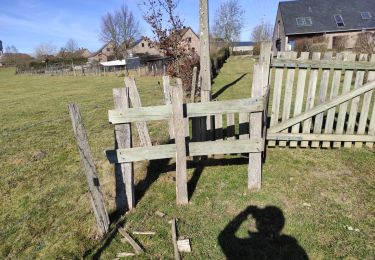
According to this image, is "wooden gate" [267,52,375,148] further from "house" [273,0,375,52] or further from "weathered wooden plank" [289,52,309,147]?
"house" [273,0,375,52]

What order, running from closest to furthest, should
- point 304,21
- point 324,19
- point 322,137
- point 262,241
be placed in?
point 262,241, point 322,137, point 324,19, point 304,21

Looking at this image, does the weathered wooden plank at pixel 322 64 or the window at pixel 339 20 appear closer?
the weathered wooden plank at pixel 322 64

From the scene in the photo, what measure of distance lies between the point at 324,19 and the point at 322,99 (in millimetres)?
42242

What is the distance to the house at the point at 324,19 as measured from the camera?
39688 millimetres

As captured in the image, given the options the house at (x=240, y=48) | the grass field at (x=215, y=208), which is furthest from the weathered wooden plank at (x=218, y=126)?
the house at (x=240, y=48)

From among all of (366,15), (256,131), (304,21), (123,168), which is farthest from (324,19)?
(123,168)

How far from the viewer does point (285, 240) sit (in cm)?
341

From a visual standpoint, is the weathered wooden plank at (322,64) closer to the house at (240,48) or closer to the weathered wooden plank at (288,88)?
the weathered wooden plank at (288,88)

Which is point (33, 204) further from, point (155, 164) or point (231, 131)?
point (231, 131)

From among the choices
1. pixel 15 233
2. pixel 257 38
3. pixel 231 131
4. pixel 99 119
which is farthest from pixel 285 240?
pixel 257 38

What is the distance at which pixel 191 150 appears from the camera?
13.6 ft

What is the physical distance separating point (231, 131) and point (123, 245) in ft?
8.72

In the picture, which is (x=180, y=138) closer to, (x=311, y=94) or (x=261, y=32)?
(x=311, y=94)

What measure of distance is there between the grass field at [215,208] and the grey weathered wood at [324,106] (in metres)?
0.53
